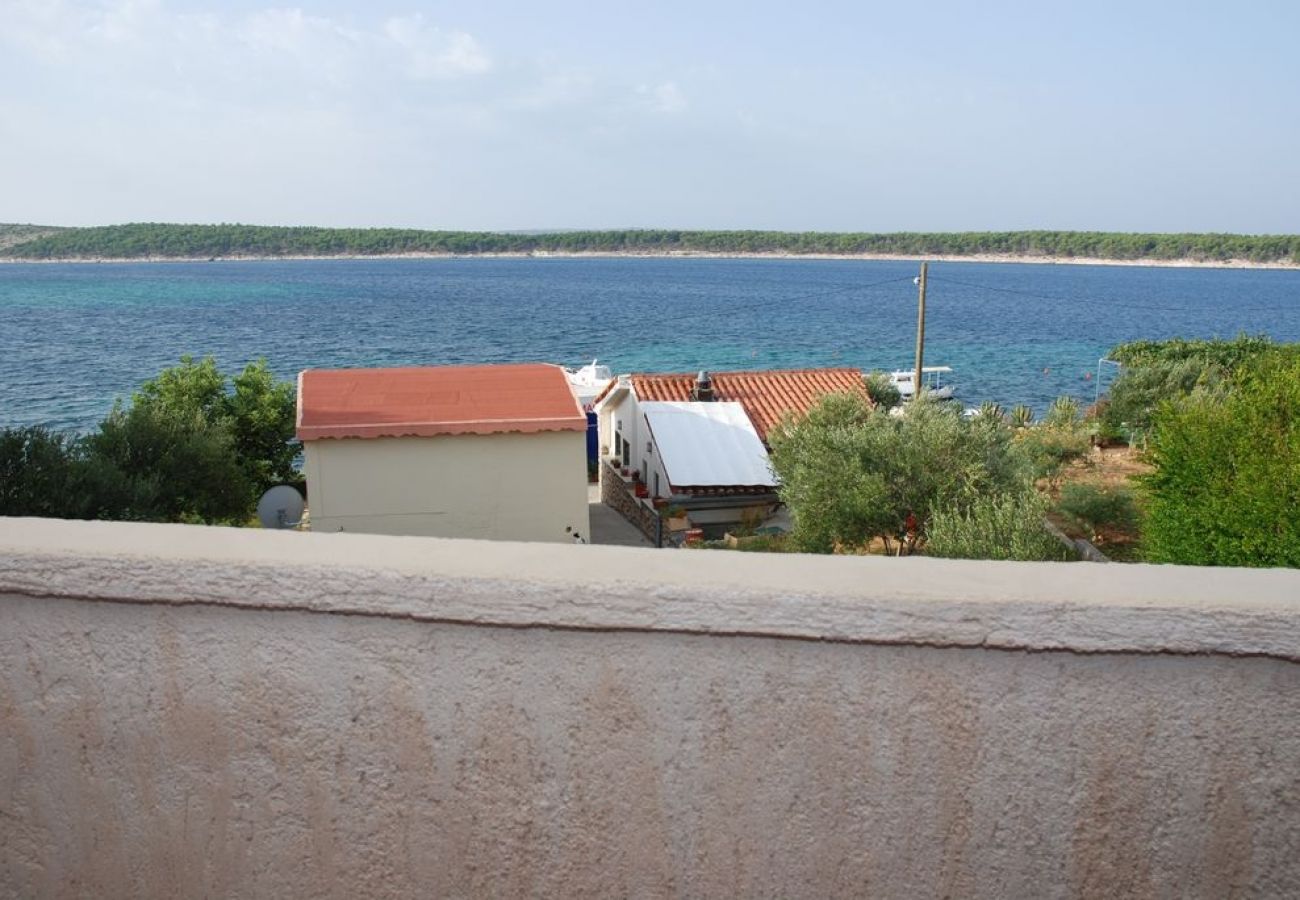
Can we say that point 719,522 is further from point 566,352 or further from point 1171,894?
point 566,352

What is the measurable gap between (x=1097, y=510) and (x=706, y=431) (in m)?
9.12

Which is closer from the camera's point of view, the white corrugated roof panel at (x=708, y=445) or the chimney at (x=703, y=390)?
the white corrugated roof panel at (x=708, y=445)

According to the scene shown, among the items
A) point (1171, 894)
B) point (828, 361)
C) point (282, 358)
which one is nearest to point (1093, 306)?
point (828, 361)

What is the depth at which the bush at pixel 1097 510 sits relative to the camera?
20.4m

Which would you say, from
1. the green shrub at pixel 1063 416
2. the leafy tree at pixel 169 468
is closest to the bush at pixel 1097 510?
the green shrub at pixel 1063 416

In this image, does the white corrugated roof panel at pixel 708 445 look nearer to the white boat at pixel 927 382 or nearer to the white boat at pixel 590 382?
the white boat at pixel 590 382

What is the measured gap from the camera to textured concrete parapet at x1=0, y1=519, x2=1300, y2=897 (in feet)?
7.62

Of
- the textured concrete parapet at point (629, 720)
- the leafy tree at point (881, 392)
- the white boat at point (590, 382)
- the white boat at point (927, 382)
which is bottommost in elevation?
the white boat at point (927, 382)

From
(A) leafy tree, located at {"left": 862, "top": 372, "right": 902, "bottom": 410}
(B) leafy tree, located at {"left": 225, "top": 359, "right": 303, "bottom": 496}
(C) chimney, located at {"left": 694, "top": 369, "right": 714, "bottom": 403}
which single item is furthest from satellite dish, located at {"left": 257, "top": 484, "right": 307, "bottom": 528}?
(A) leafy tree, located at {"left": 862, "top": 372, "right": 902, "bottom": 410}

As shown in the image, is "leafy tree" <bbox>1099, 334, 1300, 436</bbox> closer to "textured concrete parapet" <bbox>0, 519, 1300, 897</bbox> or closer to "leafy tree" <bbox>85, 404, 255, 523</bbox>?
"leafy tree" <bbox>85, 404, 255, 523</bbox>

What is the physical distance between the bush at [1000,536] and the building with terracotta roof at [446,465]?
Result: 7.04m

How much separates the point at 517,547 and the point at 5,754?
1.37 meters

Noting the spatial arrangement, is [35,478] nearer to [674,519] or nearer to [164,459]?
[164,459]

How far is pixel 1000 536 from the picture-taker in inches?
534
